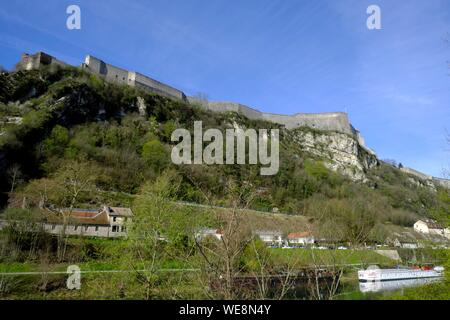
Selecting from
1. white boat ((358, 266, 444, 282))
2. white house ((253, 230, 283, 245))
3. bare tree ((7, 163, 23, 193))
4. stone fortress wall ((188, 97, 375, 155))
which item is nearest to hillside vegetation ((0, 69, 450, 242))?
bare tree ((7, 163, 23, 193))

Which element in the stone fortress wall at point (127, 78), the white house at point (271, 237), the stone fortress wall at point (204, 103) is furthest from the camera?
the stone fortress wall at point (127, 78)

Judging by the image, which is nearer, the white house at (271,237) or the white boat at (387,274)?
the white house at (271,237)

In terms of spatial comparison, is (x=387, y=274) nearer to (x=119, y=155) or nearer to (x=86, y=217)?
(x=86, y=217)

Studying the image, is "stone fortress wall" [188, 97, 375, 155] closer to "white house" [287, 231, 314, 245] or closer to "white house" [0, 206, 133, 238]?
"white house" [0, 206, 133, 238]

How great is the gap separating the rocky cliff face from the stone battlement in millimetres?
3245

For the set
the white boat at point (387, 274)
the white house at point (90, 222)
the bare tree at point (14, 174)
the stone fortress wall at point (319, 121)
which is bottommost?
the white boat at point (387, 274)

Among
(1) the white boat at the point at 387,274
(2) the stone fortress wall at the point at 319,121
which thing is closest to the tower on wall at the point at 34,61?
(2) the stone fortress wall at the point at 319,121

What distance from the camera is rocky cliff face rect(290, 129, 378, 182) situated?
88.1 metres

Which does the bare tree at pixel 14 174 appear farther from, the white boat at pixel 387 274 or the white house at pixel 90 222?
the white boat at pixel 387 274

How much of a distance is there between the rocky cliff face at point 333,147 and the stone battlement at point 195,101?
324 cm

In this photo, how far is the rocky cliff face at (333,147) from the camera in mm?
88062

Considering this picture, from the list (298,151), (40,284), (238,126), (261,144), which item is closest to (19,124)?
(40,284)

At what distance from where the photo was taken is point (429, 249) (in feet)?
27.7
